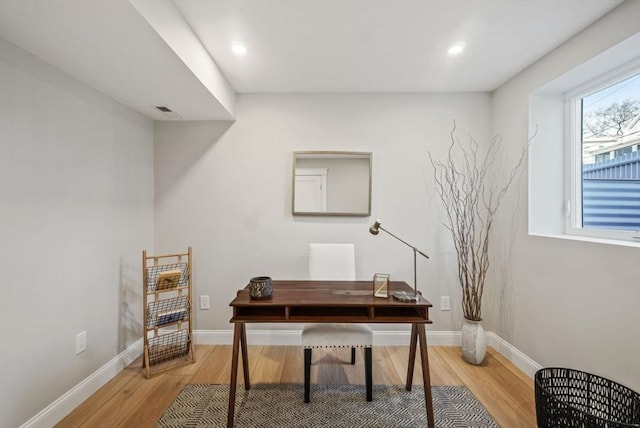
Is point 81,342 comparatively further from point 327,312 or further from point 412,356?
point 412,356

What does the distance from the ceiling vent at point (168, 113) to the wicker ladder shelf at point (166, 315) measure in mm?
1190

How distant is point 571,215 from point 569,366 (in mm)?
1045

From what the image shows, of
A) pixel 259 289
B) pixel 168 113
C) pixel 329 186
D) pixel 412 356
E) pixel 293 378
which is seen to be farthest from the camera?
pixel 329 186

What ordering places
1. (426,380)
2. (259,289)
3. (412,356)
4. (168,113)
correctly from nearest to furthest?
(426,380)
(259,289)
(412,356)
(168,113)

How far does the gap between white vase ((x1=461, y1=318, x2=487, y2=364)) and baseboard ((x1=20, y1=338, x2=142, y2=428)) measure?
9.12 feet

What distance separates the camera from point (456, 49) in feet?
6.37

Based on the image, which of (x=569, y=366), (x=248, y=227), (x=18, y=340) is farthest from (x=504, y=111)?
(x=18, y=340)

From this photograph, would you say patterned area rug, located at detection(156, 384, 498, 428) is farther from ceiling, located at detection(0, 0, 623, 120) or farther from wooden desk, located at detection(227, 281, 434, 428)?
ceiling, located at detection(0, 0, 623, 120)

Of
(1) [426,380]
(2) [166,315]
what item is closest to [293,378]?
(1) [426,380]

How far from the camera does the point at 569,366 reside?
182 cm

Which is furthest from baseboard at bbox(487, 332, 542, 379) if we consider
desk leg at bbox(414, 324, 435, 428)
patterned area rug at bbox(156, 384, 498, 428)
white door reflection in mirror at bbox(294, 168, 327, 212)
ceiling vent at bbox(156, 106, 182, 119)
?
ceiling vent at bbox(156, 106, 182, 119)

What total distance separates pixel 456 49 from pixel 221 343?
311 centimetres

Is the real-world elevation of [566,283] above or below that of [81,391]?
above

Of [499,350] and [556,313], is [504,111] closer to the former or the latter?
[556,313]
